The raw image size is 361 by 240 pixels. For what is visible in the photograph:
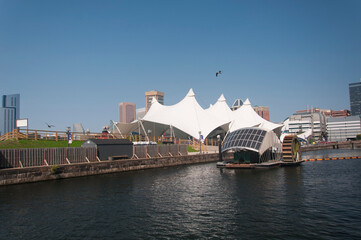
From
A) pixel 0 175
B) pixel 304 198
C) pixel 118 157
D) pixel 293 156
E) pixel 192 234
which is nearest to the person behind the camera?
pixel 192 234

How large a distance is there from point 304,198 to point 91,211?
54.7ft

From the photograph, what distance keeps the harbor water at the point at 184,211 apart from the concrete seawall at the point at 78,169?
1702 millimetres

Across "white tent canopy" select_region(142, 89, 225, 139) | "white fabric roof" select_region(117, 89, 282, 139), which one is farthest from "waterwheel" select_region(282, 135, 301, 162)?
"white tent canopy" select_region(142, 89, 225, 139)

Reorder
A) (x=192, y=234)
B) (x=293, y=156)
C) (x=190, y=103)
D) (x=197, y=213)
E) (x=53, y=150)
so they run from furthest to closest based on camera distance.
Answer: (x=190, y=103), (x=293, y=156), (x=53, y=150), (x=197, y=213), (x=192, y=234)

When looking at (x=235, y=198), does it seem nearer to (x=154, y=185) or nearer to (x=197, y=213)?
(x=197, y=213)

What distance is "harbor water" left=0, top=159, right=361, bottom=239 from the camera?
53.9 ft

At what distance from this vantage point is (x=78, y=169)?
129ft

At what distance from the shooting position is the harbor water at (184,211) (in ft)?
53.9

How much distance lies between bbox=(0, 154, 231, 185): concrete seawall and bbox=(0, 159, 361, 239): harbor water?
170 cm

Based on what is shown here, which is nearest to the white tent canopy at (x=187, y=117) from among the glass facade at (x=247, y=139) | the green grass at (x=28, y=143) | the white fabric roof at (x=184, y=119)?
the white fabric roof at (x=184, y=119)

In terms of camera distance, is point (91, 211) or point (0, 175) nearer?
point (91, 211)

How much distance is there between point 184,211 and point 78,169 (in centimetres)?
2297

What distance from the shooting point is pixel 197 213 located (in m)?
20.3

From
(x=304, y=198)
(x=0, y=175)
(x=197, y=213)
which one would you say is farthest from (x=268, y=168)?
(x=0, y=175)
